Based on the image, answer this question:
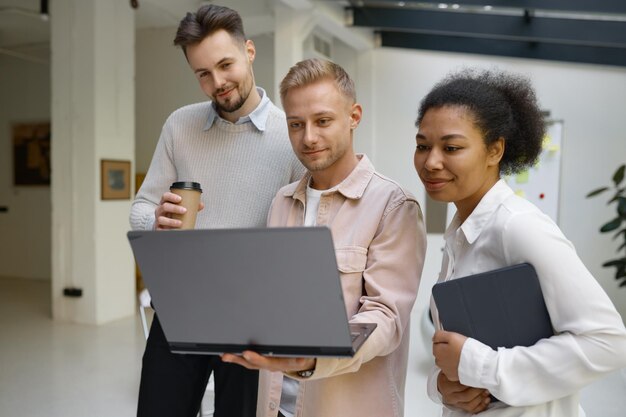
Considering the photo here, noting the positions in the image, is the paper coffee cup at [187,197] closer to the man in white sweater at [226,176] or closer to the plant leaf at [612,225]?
the man in white sweater at [226,176]

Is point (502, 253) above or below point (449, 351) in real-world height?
above

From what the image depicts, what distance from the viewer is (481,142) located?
39.9 inches

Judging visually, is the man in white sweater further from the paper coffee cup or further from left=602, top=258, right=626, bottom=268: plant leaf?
left=602, top=258, right=626, bottom=268: plant leaf

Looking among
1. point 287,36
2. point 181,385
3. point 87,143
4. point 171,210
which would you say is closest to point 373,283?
point 171,210

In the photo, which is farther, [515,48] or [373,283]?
[515,48]

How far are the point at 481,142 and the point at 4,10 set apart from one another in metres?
6.22

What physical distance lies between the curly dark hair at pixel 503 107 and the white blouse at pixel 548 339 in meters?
0.14

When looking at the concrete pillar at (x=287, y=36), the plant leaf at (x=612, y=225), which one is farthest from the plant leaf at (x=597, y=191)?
the concrete pillar at (x=287, y=36)

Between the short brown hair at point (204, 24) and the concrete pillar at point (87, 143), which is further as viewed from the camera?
the concrete pillar at point (87, 143)

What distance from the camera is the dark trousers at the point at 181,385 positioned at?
1.49 metres

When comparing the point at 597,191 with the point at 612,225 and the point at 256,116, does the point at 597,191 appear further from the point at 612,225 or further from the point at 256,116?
the point at 256,116

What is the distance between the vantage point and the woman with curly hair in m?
0.85

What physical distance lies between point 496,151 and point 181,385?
3.57 ft

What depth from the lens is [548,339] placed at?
882mm
